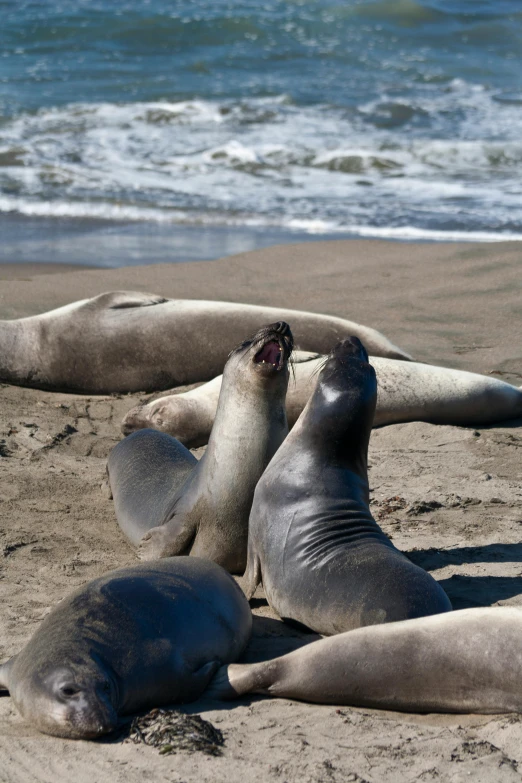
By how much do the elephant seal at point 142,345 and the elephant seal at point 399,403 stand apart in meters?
0.60

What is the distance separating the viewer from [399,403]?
684cm

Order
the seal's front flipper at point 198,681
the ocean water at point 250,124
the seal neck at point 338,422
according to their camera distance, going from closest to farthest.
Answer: the seal's front flipper at point 198,681, the seal neck at point 338,422, the ocean water at point 250,124

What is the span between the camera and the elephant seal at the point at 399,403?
666cm

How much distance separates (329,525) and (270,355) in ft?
2.88

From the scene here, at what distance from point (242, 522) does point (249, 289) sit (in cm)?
482

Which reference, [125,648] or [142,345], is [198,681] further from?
[142,345]

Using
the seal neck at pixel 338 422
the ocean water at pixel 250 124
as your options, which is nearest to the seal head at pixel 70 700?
the seal neck at pixel 338 422

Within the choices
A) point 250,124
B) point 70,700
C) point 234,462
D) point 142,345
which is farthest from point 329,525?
point 250,124

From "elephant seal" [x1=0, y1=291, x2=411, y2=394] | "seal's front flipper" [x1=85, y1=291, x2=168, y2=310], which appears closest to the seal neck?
"elephant seal" [x1=0, y1=291, x2=411, y2=394]

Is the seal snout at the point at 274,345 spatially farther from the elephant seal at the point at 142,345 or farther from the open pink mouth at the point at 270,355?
the elephant seal at the point at 142,345

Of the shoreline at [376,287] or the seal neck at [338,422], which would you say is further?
the shoreline at [376,287]

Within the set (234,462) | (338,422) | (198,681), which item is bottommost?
(198,681)

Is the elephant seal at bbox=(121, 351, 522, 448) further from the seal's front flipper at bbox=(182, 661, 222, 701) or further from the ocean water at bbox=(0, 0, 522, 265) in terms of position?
the ocean water at bbox=(0, 0, 522, 265)

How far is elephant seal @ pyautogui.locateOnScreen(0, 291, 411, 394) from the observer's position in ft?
25.1
